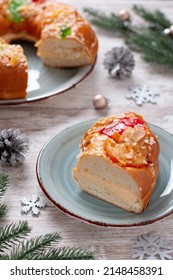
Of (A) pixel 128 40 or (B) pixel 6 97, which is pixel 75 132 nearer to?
(B) pixel 6 97

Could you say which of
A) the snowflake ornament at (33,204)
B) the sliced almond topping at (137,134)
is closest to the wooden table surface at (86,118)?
the snowflake ornament at (33,204)

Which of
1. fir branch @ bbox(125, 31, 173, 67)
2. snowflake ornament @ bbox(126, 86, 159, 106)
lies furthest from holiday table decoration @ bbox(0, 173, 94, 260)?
fir branch @ bbox(125, 31, 173, 67)

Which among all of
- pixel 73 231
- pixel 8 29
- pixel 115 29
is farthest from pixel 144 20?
pixel 73 231

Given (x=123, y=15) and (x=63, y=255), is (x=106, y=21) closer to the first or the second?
(x=123, y=15)

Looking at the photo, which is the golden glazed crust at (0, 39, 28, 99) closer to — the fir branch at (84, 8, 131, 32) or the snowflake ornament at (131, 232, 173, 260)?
the fir branch at (84, 8, 131, 32)

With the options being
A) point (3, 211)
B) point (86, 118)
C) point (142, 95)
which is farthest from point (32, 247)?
point (142, 95)
